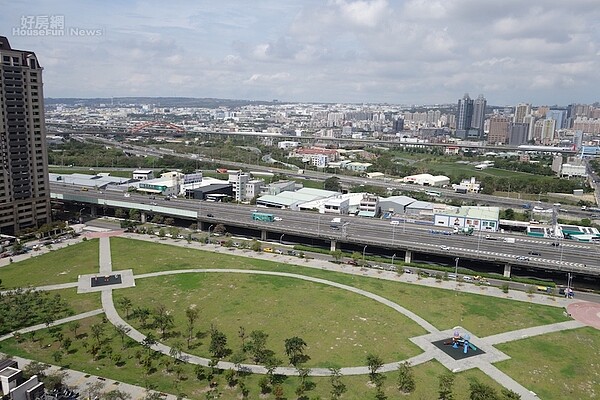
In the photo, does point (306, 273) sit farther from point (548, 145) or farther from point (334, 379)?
point (548, 145)

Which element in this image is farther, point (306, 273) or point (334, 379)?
point (306, 273)

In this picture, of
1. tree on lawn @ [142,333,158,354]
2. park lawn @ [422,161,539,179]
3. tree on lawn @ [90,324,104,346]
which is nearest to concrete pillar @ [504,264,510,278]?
tree on lawn @ [142,333,158,354]

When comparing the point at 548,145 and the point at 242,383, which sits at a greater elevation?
the point at 548,145

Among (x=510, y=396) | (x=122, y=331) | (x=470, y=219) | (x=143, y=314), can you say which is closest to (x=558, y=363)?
(x=510, y=396)

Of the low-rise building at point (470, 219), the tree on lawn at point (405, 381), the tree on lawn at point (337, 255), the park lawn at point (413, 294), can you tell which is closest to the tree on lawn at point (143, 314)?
the park lawn at point (413, 294)

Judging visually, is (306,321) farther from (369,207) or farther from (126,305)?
(369,207)

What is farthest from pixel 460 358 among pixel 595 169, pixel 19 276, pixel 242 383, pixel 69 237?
pixel 595 169
